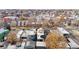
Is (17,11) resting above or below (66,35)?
above

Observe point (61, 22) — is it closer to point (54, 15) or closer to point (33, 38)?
point (54, 15)
